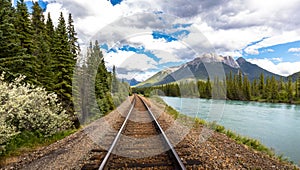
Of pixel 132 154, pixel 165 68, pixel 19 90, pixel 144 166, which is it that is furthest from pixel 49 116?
pixel 165 68

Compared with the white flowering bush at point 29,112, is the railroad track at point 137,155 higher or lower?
lower

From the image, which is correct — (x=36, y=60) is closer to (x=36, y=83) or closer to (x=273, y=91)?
(x=36, y=83)

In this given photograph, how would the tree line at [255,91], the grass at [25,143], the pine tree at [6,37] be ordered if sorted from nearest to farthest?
the grass at [25,143] < the pine tree at [6,37] < the tree line at [255,91]

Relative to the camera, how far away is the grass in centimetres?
575

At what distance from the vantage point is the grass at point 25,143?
18.9 ft

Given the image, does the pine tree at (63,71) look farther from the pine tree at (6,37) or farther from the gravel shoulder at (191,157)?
the gravel shoulder at (191,157)

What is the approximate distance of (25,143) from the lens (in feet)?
21.4

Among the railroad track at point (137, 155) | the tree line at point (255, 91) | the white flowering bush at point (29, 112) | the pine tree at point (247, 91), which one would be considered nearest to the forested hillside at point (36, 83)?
the white flowering bush at point (29, 112)

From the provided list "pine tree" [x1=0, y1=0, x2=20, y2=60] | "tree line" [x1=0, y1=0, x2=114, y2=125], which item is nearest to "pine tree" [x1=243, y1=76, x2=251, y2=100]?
"tree line" [x1=0, y1=0, x2=114, y2=125]

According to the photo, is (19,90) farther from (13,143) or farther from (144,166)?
(144,166)

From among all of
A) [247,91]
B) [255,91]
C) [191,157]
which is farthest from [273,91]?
[191,157]

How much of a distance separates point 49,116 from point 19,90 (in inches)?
57.3

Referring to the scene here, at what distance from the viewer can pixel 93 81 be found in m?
19.5

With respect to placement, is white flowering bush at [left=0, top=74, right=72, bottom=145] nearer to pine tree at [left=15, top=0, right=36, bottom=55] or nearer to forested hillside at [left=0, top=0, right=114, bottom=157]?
forested hillside at [left=0, top=0, right=114, bottom=157]
